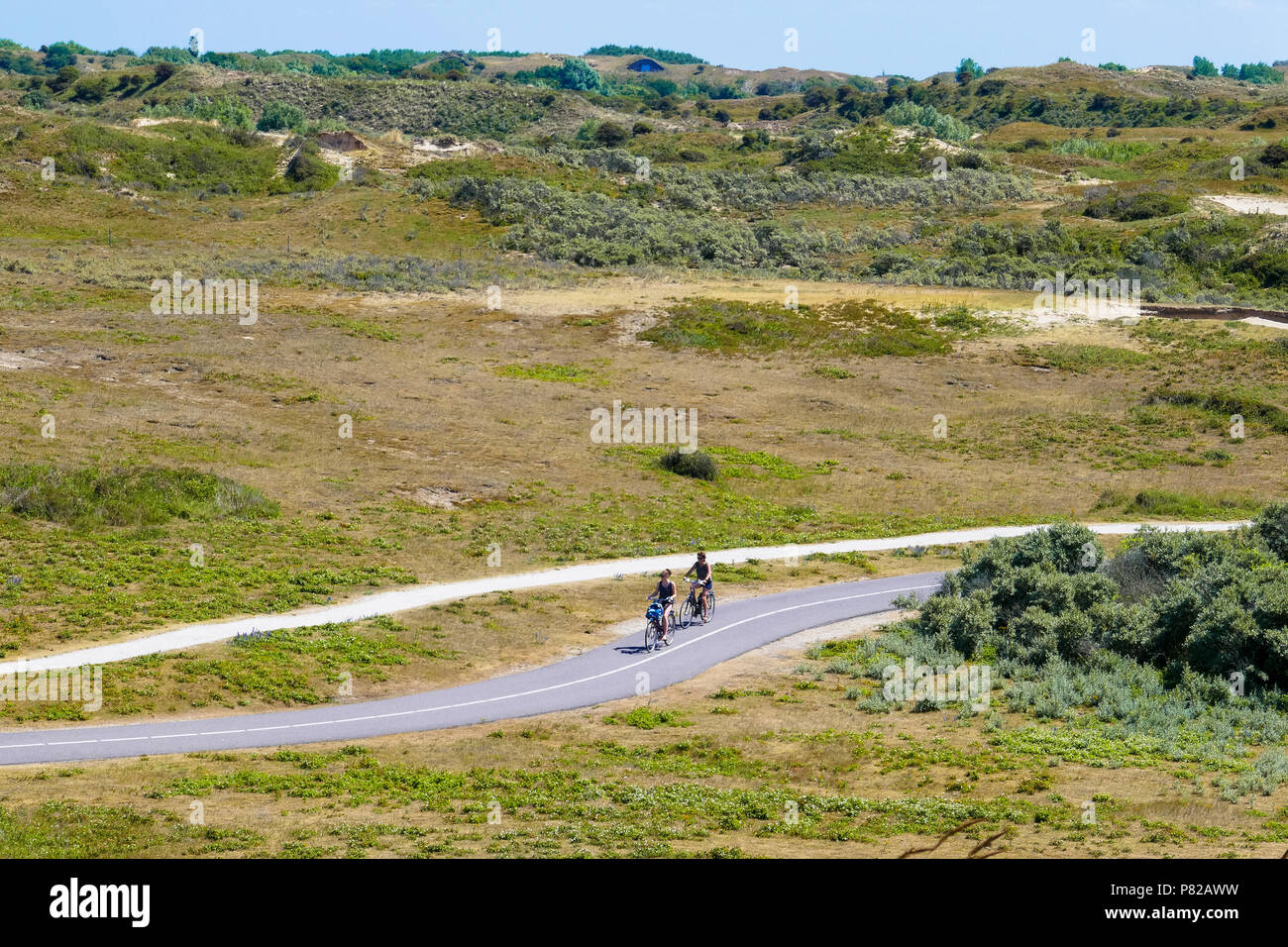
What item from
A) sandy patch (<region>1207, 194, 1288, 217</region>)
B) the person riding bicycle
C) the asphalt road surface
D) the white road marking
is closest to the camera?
the asphalt road surface

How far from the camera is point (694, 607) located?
26.4m

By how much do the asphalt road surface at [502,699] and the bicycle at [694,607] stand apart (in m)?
0.30

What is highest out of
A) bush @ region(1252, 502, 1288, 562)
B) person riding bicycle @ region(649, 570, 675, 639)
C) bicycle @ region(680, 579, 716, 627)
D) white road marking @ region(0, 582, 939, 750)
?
bush @ region(1252, 502, 1288, 562)

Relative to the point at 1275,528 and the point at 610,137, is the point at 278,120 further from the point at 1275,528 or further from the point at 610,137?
the point at 1275,528

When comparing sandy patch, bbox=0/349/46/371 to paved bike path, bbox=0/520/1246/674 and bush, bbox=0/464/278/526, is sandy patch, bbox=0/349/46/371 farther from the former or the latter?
paved bike path, bbox=0/520/1246/674

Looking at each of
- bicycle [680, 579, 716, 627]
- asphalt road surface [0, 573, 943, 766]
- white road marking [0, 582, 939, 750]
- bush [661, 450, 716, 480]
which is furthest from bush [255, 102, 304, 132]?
asphalt road surface [0, 573, 943, 766]

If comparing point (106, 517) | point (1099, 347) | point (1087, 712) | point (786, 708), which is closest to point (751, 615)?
point (786, 708)

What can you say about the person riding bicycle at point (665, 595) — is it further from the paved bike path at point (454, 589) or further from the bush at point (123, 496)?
the bush at point (123, 496)

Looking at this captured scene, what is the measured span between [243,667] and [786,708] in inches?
381

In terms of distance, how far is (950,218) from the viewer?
9312 centimetres

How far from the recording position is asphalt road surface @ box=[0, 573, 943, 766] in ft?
61.1

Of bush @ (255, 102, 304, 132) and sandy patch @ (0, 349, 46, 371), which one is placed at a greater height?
bush @ (255, 102, 304, 132)

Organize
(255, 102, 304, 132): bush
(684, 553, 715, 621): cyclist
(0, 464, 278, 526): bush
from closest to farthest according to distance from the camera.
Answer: (684, 553, 715, 621): cyclist, (0, 464, 278, 526): bush, (255, 102, 304, 132): bush

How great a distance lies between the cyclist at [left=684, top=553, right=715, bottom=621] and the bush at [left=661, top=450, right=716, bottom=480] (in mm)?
13731
